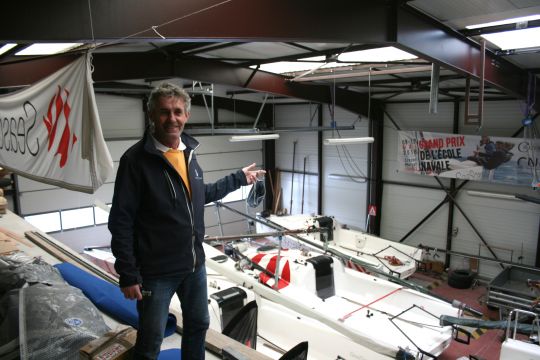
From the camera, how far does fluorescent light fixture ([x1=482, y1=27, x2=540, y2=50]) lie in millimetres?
4457

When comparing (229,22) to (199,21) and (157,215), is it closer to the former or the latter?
(199,21)

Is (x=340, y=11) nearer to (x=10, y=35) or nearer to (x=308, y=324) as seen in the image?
(x=10, y=35)

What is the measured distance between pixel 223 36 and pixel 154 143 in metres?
1.32

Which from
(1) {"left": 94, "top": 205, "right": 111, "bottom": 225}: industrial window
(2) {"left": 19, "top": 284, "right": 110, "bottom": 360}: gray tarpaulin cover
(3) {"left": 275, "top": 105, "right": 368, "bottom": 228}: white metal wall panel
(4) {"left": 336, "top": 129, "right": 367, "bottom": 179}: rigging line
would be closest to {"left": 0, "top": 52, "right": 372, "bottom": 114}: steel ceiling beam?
(2) {"left": 19, "top": 284, "right": 110, "bottom": 360}: gray tarpaulin cover

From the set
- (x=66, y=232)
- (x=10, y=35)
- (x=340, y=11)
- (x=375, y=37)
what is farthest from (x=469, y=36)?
(x=66, y=232)

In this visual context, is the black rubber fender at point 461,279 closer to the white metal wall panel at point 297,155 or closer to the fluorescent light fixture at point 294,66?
the white metal wall panel at point 297,155

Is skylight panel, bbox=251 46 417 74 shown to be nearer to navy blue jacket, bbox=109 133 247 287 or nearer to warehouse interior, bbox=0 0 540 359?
warehouse interior, bbox=0 0 540 359

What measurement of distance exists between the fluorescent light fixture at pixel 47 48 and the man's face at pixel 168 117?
144 inches

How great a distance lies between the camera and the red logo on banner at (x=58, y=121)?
2.70 metres

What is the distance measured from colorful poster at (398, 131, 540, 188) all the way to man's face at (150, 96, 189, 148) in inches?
359

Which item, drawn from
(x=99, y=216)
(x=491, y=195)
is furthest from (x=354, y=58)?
(x=99, y=216)

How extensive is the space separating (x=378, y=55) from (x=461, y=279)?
265 inches

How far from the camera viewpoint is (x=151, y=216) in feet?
6.82

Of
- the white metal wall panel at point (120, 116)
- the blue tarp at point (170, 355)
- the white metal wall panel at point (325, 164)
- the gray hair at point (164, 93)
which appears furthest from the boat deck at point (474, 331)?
the white metal wall panel at point (120, 116)
